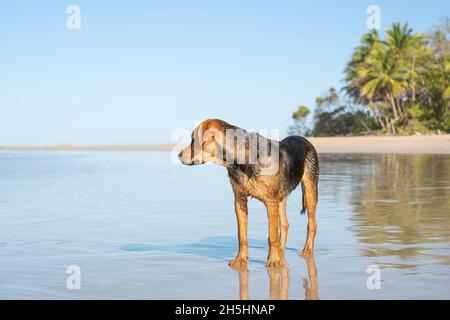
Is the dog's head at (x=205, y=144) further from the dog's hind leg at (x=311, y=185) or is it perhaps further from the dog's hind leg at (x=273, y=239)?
the dog's hind leg at (x=311, y=185)

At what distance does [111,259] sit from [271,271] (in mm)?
1996

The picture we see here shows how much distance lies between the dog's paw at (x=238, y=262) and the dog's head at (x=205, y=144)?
1.21 metres

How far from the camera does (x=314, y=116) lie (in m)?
71.2

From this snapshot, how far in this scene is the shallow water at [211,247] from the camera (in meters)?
5.64

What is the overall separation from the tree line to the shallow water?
4487 cm

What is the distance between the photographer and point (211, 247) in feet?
26.2

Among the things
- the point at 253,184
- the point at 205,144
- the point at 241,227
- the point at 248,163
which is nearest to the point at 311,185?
the point at 241,227

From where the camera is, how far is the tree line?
2243 inches

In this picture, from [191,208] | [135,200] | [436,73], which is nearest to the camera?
[191,208]

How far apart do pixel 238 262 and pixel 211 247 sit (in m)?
1.28
